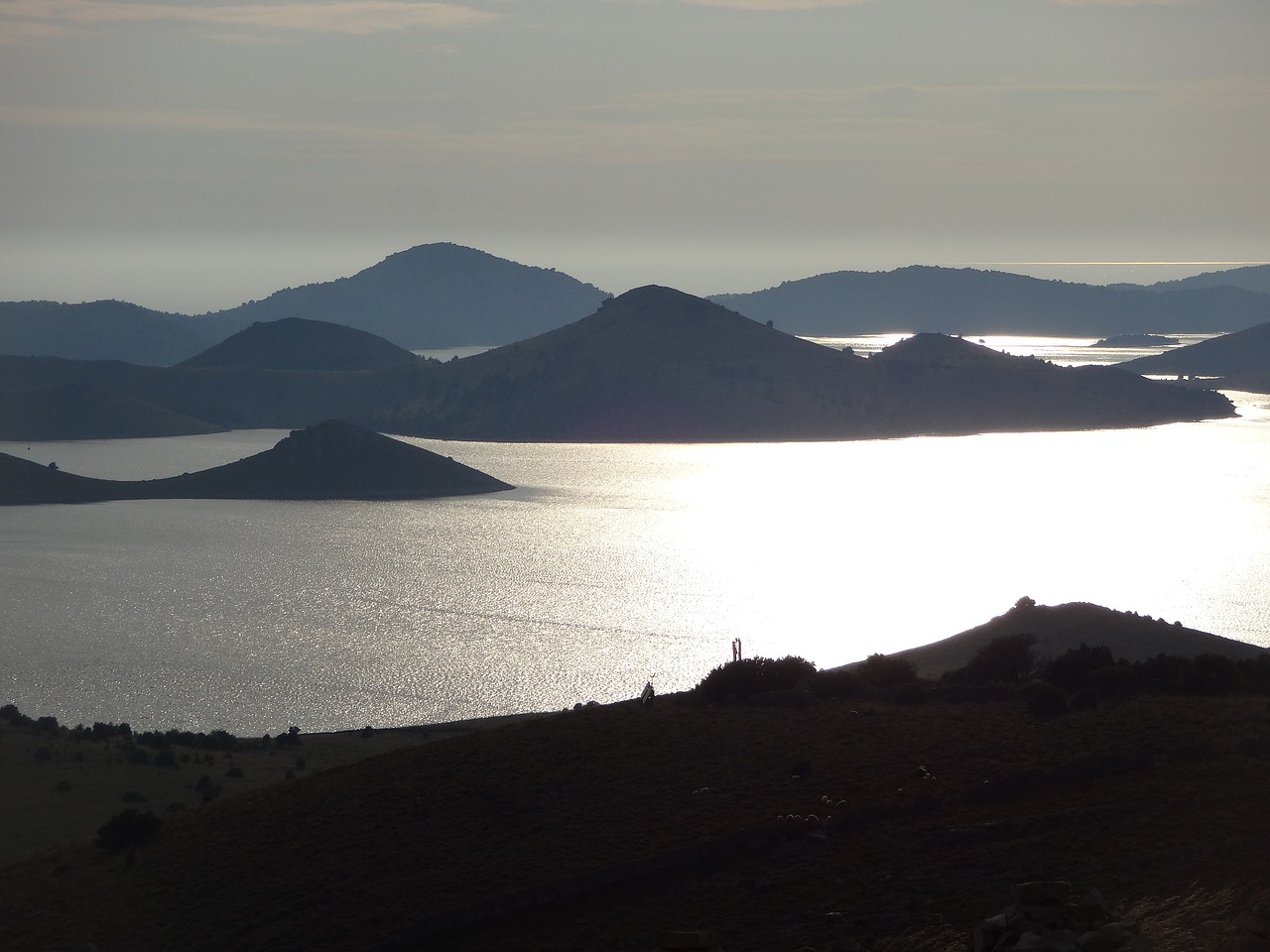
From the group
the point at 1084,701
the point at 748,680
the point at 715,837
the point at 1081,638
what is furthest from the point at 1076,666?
the point at 715,837

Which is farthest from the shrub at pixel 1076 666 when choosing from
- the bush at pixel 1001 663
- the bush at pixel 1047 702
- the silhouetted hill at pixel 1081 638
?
the silhouetted hill at pixel 1081 638

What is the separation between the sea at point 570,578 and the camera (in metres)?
62.0

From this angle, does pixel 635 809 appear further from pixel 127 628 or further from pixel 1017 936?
pixel 127 628

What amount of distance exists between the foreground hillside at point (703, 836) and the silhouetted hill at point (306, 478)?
113m

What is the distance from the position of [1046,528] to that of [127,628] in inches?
2825

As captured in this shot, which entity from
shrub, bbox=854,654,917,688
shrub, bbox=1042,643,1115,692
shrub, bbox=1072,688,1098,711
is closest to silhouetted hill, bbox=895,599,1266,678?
shrub, bbox=854,654,917,688

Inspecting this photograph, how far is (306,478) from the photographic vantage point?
14312 centimetres

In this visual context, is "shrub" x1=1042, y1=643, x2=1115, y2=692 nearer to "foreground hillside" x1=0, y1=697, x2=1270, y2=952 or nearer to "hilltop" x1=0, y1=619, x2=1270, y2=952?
"hilltop" x1=0, y1=619, x2=1270, y2=952

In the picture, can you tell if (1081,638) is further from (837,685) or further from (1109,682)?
(837,685)

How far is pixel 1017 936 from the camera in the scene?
15492 mm

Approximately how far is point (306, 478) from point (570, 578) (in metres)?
60.3

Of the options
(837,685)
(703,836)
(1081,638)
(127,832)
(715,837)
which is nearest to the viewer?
(715,837)

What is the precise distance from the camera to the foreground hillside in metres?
20.2

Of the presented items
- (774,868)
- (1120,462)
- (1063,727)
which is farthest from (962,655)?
(1120,462)
